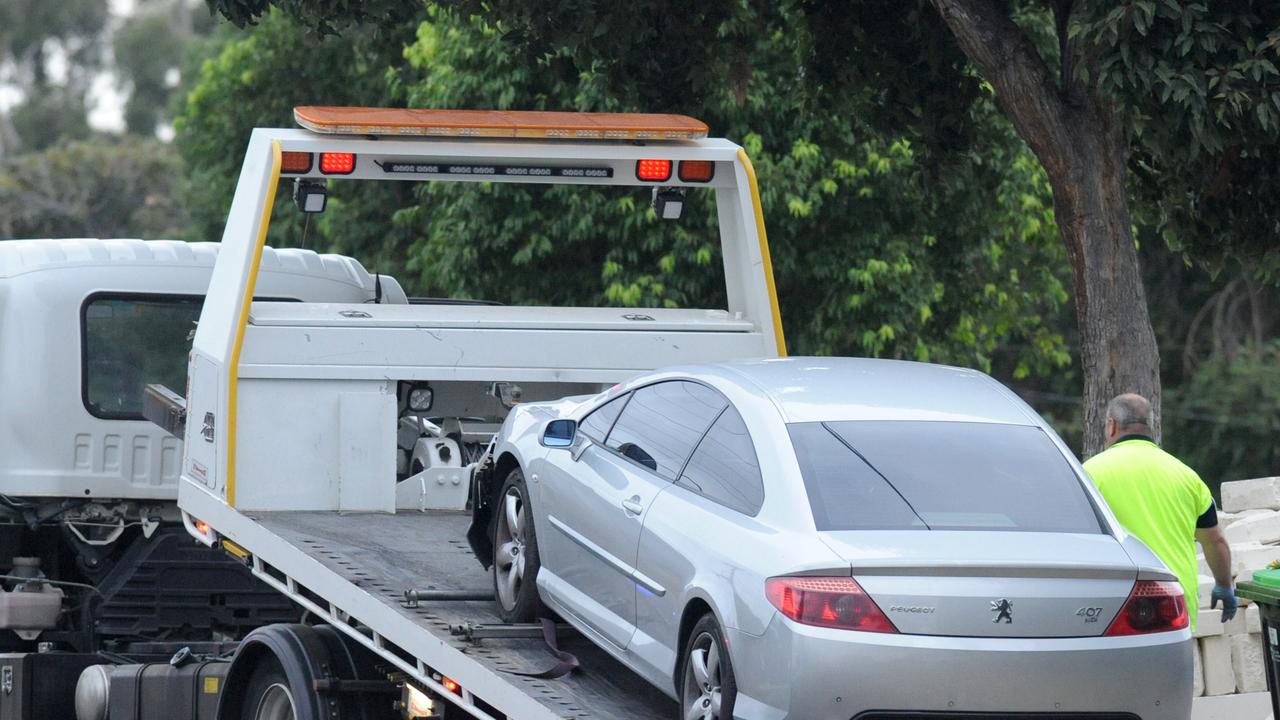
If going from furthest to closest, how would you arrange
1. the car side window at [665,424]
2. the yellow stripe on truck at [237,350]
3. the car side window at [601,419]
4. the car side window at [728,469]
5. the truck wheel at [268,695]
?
the yellow stripe on truck at [237,350]
the truck wheel at [268,695]
the car side window at [601,419]
the car side window at [665,424]
the car side window at [728,469]

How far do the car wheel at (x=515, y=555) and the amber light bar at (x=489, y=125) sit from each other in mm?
1676

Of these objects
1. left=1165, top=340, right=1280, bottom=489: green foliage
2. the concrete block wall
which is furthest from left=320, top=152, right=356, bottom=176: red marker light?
left=1165, top=340, right=1280, bottom=489: green foliage

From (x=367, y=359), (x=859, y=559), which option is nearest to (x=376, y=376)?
(x=367, y=359)

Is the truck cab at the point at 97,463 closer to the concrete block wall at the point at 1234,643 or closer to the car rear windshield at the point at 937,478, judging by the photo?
the car rear windshield at the point at 937,478

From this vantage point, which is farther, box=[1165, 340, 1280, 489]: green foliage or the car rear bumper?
box=[1165, 340, 1280, 489]: green foliage

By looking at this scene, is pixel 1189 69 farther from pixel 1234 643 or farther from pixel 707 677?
pixel 707 677

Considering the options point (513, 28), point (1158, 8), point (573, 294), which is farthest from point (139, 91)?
point (1158, 8)

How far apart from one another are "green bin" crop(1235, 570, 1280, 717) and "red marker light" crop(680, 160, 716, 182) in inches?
122

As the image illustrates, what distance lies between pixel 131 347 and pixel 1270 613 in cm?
586

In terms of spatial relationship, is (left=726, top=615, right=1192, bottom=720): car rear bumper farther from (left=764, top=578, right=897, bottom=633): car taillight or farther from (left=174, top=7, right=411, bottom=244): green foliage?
(left=174, top=7, right=411, bottom=244): green foliage

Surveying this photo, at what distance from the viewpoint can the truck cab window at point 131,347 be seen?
9.38 m

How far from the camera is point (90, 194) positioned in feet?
141

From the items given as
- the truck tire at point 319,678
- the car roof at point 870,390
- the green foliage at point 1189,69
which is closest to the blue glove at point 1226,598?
the car roof at point 870,390

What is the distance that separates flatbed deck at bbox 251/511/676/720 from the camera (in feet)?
19.0
